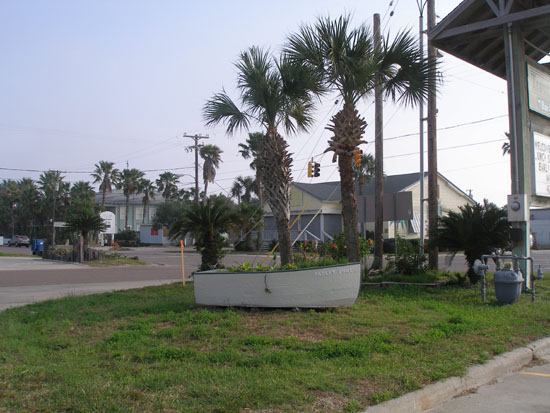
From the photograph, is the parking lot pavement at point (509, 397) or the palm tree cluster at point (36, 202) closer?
the parking lot pavement at point (509, 397)

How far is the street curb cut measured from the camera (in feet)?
15.0

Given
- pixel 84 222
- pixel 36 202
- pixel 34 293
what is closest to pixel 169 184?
pixel 36 202

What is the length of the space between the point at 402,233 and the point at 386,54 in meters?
34.0

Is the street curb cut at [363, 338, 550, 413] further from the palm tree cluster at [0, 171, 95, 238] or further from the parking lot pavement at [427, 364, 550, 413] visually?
the palm tree cluster at [0, 171, 95, 238]

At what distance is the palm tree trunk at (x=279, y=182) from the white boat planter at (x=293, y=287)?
4361 millimetres

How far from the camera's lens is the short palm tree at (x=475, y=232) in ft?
41.8

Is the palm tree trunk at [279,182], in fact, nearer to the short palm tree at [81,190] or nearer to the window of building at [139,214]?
the short palm tree at [81,190]

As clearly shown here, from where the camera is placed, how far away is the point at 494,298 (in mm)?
10781

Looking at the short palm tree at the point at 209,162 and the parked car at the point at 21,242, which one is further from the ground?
the short palm tree at the point at 209,162

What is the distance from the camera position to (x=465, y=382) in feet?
17.6

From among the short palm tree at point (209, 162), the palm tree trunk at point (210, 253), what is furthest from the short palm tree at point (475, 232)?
the short palm tree at point (209, 162)

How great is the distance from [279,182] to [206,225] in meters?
2.45

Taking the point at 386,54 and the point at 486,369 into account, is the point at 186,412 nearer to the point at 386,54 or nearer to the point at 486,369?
the point at 486,369

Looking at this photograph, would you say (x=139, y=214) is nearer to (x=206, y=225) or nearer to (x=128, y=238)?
(x=128, y=238)
